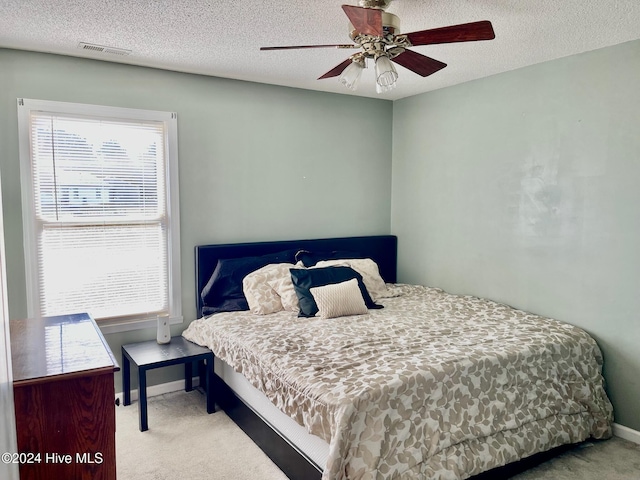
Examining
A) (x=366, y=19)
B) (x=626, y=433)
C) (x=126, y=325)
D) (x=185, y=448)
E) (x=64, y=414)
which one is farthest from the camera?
(x=126, y=325)

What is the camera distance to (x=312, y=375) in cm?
240

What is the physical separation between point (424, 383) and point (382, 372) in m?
0.21

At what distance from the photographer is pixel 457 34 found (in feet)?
7.07

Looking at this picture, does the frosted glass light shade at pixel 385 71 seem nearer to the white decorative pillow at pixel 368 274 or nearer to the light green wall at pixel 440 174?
the light green wall at pixel 440 174

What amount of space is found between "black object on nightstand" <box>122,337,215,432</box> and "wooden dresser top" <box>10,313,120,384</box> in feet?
2.29

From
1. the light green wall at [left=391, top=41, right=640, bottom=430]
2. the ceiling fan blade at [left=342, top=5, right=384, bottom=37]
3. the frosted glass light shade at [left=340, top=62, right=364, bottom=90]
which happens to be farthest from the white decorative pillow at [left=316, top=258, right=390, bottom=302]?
the ceiling fan blade at [left=342, top=5, right=384, bottom=37]

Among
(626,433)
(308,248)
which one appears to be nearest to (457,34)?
(308,248)

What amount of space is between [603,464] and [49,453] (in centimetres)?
286

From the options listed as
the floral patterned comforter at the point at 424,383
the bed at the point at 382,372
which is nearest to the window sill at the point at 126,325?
the bed at the point at 382,372

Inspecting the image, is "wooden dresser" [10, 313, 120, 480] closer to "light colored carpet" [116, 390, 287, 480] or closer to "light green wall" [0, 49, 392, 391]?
"light colored carpet" [116, 390, 287, 480]

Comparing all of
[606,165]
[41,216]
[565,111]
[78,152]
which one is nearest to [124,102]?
[78,152]

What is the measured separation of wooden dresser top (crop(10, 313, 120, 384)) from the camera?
5.85 feet

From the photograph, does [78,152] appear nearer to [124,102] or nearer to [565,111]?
[124,102]

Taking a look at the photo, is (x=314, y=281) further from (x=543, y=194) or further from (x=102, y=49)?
(x=102, y=49)
